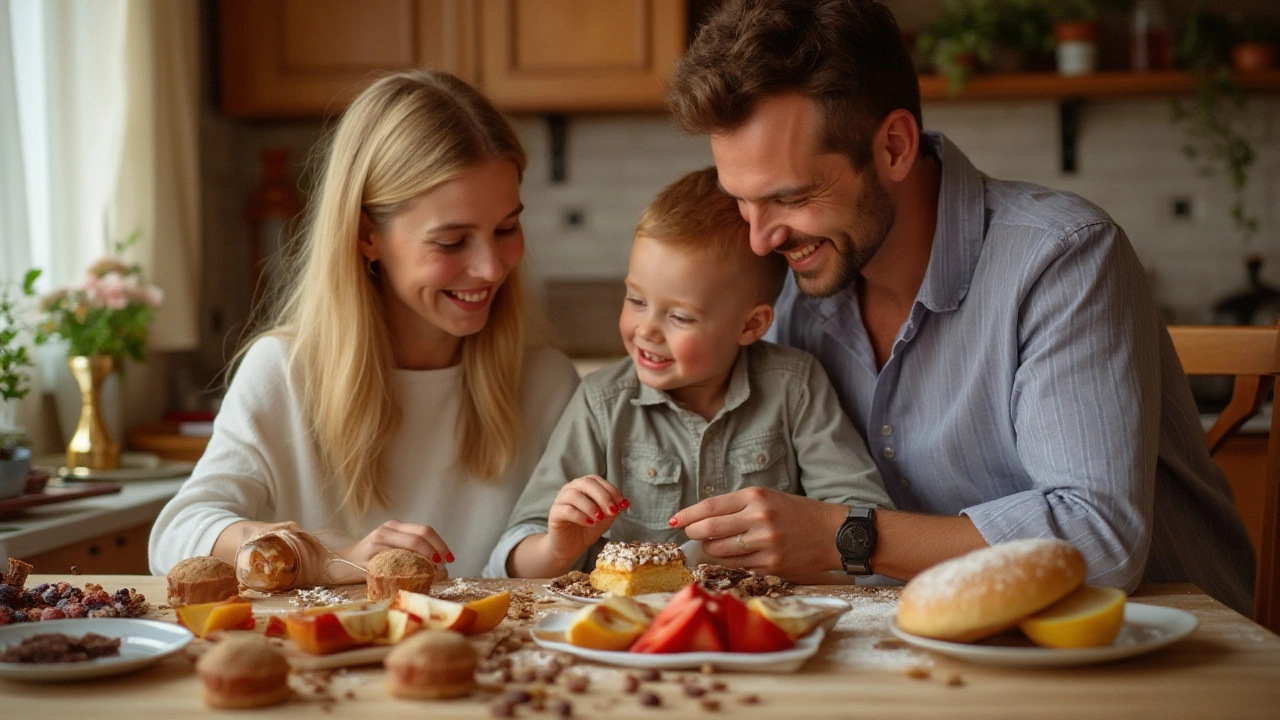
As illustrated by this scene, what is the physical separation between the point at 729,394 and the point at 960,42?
8.03ft

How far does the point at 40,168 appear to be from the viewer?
11.3 feet

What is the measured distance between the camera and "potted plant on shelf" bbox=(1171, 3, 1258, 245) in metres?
3.95

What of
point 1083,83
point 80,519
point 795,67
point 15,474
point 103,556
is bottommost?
point 103,556

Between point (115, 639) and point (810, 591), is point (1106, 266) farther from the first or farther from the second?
point (115, 639)

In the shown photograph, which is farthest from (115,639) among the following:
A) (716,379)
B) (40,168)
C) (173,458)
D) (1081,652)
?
(40,168)

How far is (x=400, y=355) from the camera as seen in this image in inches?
86.0

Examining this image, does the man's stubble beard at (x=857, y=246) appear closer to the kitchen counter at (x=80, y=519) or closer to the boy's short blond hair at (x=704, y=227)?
the boy's short blond hair at (x=704, y=227)

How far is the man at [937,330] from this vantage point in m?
1.61

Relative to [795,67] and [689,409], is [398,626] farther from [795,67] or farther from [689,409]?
[795,67]

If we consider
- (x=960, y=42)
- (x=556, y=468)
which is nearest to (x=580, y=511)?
(x=556, y=468)

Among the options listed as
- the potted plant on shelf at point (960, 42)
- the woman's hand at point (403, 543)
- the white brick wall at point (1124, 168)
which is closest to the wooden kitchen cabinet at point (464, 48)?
the white brick wall at point (1124, 168)

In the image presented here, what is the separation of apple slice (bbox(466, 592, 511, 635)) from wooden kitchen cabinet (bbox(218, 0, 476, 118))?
3.14 meters

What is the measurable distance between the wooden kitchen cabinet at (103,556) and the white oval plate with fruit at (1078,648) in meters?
1.76

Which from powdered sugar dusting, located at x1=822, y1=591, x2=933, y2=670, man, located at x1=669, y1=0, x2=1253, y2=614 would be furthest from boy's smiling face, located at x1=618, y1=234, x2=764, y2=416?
powdered sugar dusting, located at x1=822, y1=591, x2=933, y2=670
